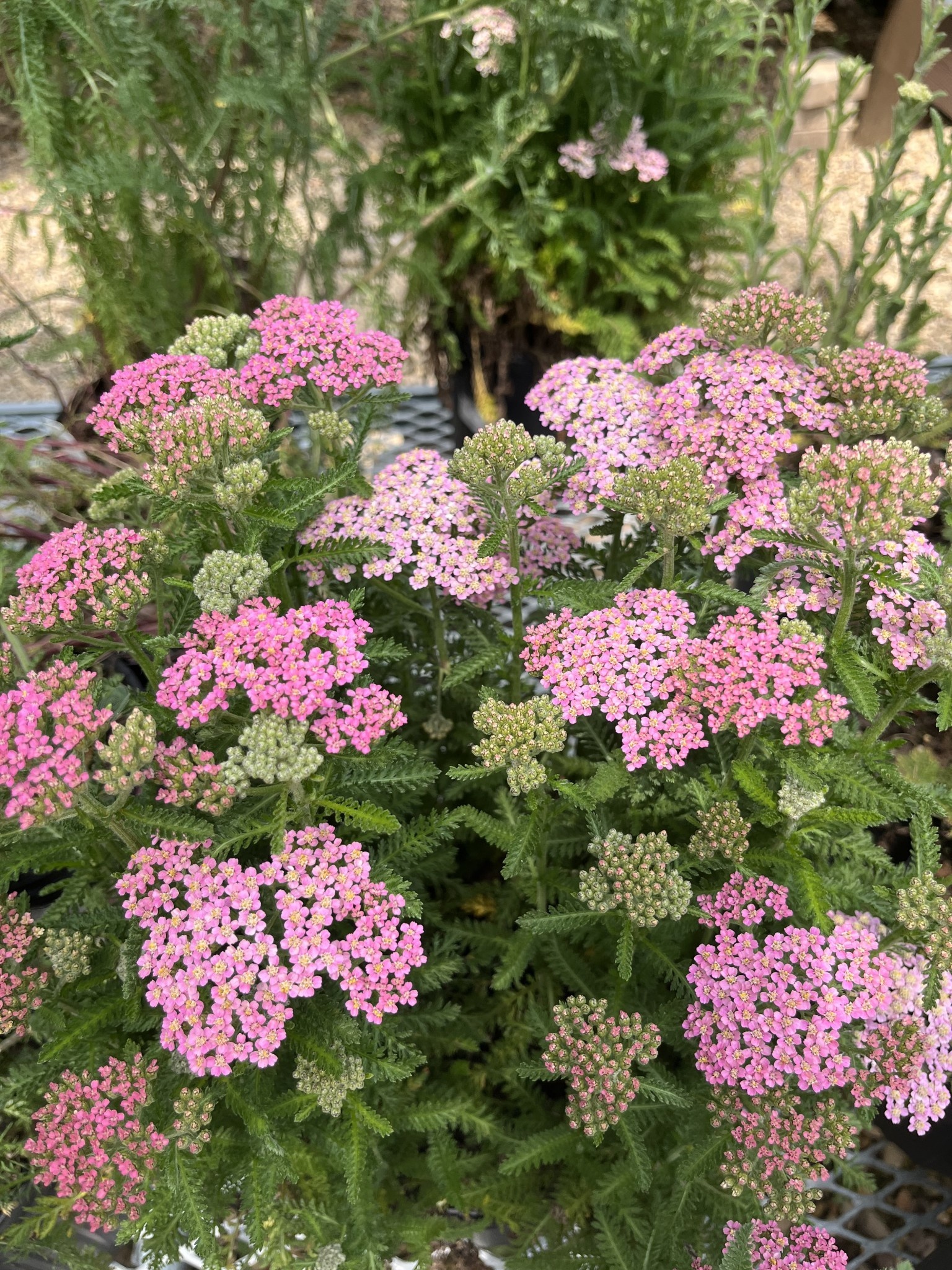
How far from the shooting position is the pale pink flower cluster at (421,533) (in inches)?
66.4

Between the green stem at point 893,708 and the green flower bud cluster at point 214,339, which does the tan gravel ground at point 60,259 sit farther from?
the green stem at point 893,708

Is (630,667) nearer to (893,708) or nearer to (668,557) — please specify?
(668,557)

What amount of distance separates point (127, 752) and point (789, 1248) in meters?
1.41

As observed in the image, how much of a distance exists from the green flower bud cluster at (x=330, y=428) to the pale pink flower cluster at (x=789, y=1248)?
1.60 metres

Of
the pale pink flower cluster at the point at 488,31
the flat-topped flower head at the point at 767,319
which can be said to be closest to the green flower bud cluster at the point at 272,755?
the flat-topped flower head at the point at 767,319

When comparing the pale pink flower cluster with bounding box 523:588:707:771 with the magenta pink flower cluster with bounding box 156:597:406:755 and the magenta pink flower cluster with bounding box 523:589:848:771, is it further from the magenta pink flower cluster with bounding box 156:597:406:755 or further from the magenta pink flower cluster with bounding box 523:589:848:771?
the magenta pink flower cluster with bounding box 156:597:406:755

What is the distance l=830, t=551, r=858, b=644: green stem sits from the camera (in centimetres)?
146

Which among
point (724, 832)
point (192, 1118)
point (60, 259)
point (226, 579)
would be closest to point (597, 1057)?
point (724, 832)

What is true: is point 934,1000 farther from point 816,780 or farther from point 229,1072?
point 229,1072

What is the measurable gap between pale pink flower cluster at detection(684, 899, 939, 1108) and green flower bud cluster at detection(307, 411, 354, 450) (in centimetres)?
118

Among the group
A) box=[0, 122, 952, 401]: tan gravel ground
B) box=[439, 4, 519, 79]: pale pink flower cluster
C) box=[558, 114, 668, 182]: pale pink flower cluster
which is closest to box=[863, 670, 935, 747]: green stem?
box=[0, 122, 952, 401]: tan gravel ground

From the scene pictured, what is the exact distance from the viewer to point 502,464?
1553mm

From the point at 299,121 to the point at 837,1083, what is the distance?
9.70 feet

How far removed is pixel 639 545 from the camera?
194 centimetres
